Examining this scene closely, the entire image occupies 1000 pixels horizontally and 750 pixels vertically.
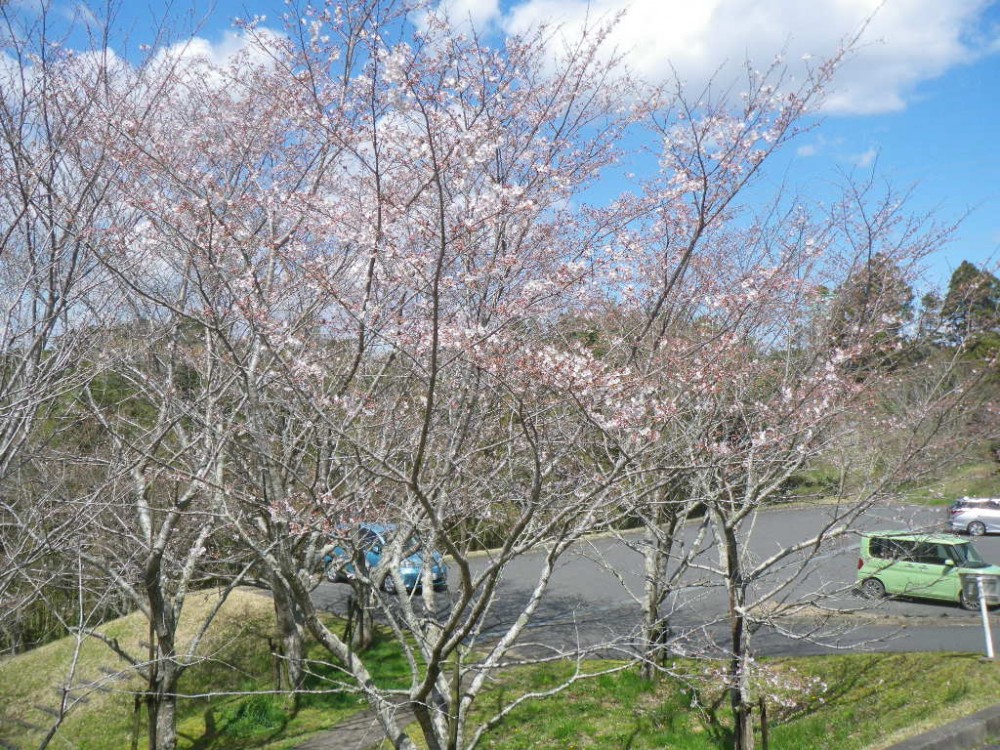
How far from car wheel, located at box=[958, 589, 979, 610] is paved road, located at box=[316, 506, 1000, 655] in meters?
0.11

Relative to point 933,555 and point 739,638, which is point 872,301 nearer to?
point 739,638

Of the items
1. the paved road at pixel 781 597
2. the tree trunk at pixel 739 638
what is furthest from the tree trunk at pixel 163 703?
the tree trunk at pixel 739 638

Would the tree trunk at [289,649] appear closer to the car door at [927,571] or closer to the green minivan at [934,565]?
the green minivan at [934,565]

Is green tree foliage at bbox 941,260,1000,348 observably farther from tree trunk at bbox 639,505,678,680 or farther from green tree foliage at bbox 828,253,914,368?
tree trunk at bbox 639,505,678,680

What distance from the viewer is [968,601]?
11.4m

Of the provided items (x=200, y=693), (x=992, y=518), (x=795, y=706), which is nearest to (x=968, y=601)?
(x=795, y=706)

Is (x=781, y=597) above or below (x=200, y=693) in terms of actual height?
above

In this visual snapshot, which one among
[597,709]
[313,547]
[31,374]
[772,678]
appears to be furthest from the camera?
[597,709]

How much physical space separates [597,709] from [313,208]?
19.5ft

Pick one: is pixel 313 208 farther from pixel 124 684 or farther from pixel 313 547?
pixel 124 684

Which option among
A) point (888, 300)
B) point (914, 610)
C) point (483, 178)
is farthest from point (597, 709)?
point (914, 610)

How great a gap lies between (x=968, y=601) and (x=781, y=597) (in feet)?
10.4

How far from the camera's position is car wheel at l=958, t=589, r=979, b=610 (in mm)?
11212

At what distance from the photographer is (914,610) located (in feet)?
37.6
